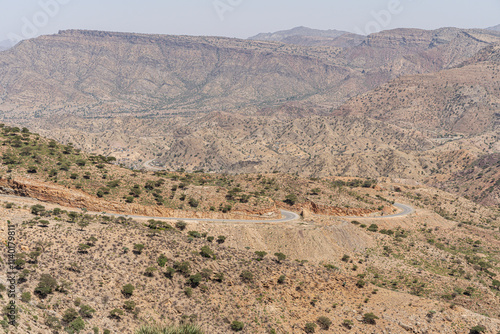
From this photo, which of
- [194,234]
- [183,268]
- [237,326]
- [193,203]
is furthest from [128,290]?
[193,203]

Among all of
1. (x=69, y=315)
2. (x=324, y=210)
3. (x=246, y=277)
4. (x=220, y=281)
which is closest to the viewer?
(x=69, y=315)

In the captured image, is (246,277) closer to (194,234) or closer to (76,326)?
(194,234)

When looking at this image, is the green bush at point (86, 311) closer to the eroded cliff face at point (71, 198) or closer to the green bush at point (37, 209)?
the green bush at point (37, 209)

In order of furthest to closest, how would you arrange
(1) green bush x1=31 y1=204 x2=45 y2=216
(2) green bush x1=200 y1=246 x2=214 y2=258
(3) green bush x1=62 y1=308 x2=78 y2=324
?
(1) green bush x1=31 y1=204 x2=45 y2=216 < (2) green bush x1=200 y1=246 x2=214 y2=258 < (3) green bush x1=62 y1=308 x2=78 y2=324

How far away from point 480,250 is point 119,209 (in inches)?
3055

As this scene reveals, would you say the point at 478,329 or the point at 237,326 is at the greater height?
the point at 478,329

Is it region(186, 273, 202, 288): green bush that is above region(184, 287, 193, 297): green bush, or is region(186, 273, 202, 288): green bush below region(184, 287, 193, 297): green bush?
above

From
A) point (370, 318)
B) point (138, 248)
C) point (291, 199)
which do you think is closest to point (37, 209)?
point (138, 248)

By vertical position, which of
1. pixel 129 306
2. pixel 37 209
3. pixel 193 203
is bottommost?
pixel 129 306

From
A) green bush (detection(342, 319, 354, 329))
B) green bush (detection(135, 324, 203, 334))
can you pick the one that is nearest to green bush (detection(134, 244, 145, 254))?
green bush (detection(135, 324, 203, 334))

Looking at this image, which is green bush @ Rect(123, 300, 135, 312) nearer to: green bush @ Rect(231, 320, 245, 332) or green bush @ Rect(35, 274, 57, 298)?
green bush @ Rect(35, 274, 57, 298)

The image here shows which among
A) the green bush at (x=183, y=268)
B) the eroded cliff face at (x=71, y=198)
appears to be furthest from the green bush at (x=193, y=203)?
the green bush at (x=183, y=268)

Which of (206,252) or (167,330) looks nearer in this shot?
(167,330)

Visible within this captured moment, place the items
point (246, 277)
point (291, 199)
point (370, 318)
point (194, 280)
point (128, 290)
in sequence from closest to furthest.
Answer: point (128, 290), point (370, 318), point (194, 280), point (246, 277), point (291, 199)
